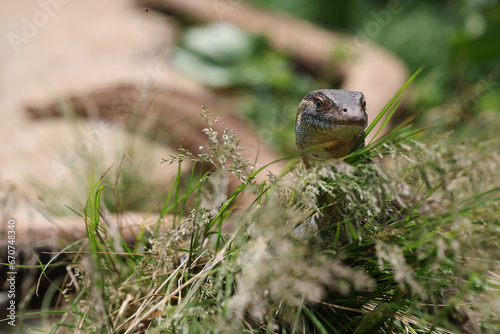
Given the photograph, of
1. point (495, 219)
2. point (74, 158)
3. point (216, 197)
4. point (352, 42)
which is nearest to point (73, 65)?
point (74, 158)

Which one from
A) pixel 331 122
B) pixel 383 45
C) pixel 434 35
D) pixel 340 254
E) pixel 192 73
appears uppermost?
pixel 434 35

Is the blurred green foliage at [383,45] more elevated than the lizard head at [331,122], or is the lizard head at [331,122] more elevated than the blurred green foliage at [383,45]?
the blurred green foliage at [383,45]

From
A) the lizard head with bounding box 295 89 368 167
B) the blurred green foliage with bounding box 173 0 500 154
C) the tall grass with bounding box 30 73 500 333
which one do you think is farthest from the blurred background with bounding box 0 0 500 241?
the tall grass with bounding box 30 73 500 333

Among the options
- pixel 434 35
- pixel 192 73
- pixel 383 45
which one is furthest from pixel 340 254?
pixel 434 35

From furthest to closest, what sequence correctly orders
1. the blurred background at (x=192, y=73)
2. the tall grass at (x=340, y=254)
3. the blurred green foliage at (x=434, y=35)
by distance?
the blurred green foliage at (x=434, y=35) < the blurred background at (x=192, y=73) < the tall grass at (x=340, y=254)

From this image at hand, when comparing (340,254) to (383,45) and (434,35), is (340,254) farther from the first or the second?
(434,35)

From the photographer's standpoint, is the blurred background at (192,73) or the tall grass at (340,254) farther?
the blurred background at (192,73)

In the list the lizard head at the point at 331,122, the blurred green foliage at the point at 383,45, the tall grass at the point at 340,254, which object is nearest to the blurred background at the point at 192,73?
the blurred green foliage at the point at 383,45

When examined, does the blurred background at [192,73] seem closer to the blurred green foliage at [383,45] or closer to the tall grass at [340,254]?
the blurred green foliage at [383,45]
